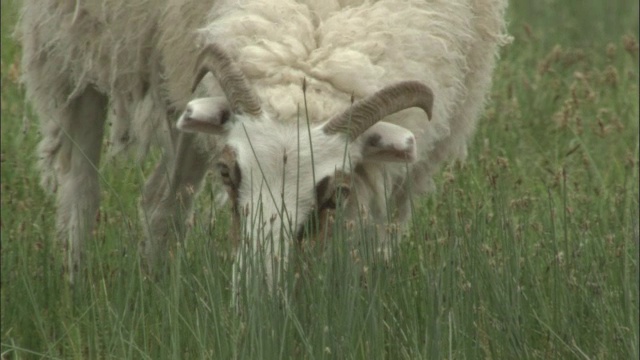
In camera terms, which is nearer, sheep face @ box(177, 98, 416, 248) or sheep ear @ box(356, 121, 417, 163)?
sheep face @ box(177, 98, 416, 248)

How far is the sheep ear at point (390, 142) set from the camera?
4.89m

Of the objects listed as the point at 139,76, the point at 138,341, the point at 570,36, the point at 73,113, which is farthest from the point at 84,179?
the point at 570,36

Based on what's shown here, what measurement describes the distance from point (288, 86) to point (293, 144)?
227 mm

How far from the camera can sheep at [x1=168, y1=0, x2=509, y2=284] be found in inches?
187

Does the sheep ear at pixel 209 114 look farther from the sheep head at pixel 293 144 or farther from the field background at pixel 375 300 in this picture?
the field background at pixel 375 300

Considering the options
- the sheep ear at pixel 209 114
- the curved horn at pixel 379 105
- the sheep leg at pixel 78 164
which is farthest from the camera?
the sheep leg at pixel 78 164

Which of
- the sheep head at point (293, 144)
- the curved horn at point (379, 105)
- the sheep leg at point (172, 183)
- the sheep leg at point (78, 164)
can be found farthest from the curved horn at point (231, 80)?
the sheep leg at point (78, 164)

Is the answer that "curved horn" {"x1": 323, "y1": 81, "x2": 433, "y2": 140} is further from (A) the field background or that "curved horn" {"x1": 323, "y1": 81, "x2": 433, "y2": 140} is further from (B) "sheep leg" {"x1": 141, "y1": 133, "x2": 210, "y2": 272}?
(B) "sheep leg" {"x1": 141, "y1": 133, "x2": 210, "y2": 272}

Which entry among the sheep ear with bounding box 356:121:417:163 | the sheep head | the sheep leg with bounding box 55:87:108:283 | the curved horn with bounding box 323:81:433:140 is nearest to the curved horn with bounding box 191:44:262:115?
the sheep head

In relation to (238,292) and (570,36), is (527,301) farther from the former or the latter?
(570,36)

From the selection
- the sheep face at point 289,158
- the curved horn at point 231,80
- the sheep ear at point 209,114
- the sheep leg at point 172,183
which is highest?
the curved horn at point 231,80

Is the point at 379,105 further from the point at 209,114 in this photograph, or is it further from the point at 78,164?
the point at 78,164

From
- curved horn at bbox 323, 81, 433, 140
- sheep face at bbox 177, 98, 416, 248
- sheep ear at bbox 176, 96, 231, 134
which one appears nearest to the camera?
sheep face at bbox 177, 98, 416, 248

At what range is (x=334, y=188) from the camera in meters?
4.80
